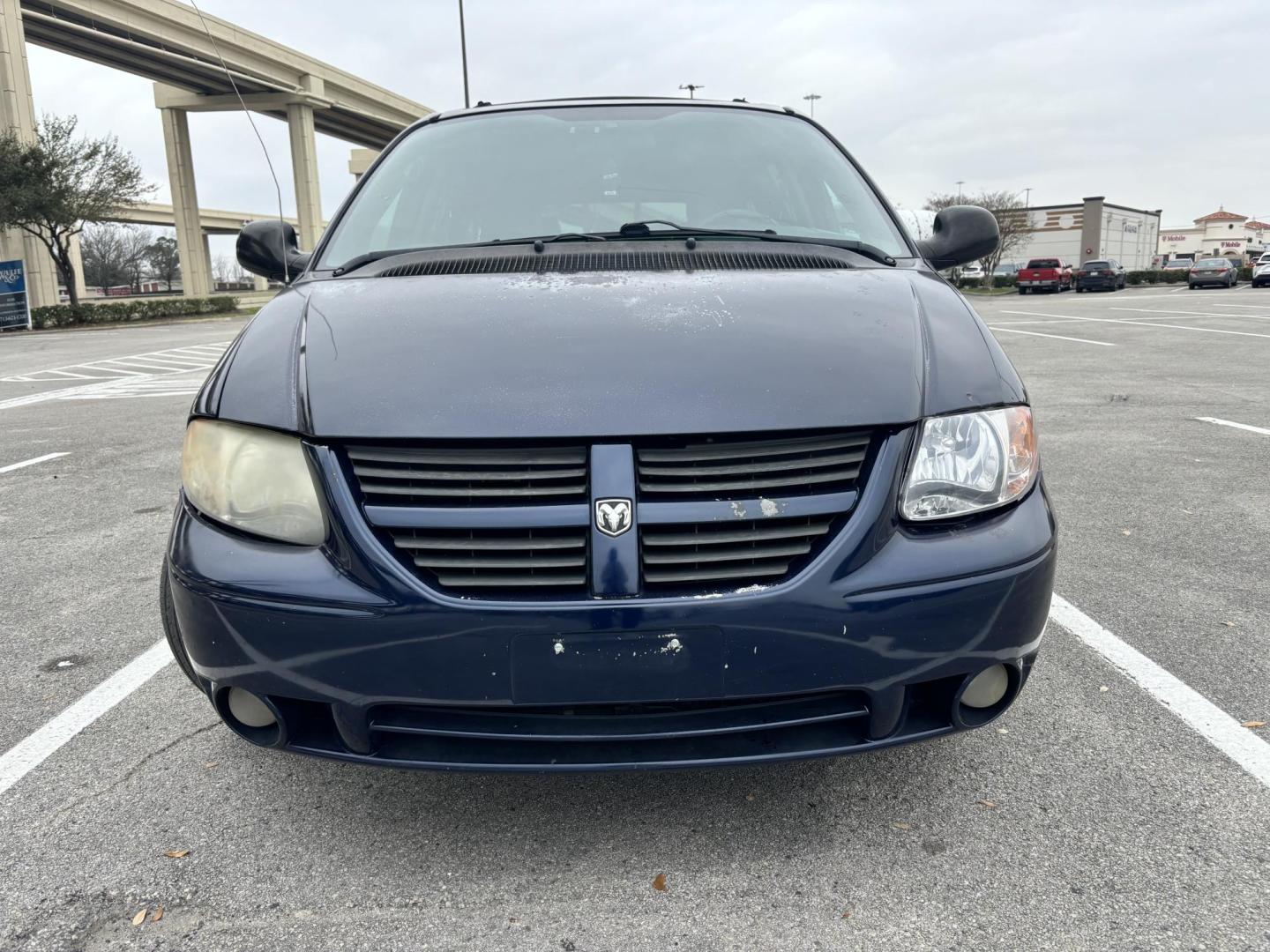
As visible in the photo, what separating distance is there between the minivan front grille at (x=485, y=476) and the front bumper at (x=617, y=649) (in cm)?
11

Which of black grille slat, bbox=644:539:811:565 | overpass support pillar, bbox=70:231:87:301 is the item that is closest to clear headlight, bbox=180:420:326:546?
black grille slat, bbox=644:539:811:565

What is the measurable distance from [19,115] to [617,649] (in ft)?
122

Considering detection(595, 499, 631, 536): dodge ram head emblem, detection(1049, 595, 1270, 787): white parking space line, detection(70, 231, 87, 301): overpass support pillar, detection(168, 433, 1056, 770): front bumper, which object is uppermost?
detection(70, 231, 87, 301): overpass support pillar

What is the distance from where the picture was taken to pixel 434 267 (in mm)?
2418

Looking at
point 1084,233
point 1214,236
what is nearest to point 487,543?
point 1084,233

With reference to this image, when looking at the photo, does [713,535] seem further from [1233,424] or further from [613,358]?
[1233,424]

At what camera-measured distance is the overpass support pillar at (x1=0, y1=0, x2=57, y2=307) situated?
2972cm

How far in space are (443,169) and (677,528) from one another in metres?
1.82

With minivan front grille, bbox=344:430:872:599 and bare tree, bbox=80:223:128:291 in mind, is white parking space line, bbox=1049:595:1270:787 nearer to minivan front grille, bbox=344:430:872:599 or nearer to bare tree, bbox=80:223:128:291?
minivan front grille, bbox=344:430:872:599

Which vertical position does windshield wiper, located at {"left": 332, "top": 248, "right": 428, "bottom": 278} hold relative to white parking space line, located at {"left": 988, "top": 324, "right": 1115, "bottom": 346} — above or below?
above

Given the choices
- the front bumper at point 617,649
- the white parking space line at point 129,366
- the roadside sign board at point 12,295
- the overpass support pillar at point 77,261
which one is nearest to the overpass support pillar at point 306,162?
the overpass support pillar at point 77,261

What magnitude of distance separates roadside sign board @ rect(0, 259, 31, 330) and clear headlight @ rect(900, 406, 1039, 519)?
31.2 metres

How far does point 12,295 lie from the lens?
88.5 ft

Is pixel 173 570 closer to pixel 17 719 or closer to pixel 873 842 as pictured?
pixel 17 719
